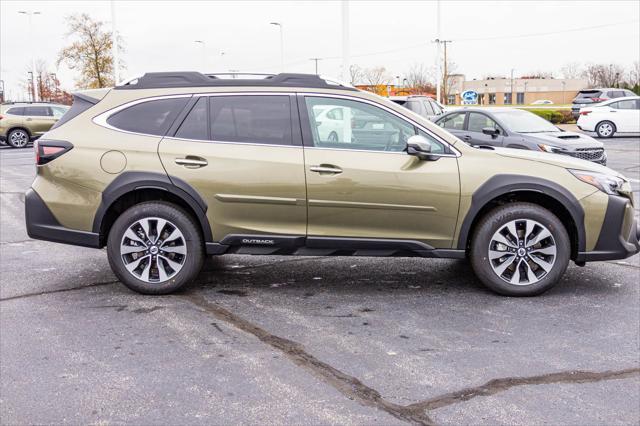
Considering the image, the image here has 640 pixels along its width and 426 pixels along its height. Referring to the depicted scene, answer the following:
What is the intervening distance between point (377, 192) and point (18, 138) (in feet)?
76.7

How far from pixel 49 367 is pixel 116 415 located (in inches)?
33.6

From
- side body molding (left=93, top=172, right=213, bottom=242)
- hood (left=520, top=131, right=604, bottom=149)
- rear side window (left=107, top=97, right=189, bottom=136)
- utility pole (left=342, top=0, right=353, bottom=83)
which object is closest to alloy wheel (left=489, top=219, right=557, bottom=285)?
side body molding (left=93, top=172, right=213, bottom=242)

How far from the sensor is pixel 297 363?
4.16 m

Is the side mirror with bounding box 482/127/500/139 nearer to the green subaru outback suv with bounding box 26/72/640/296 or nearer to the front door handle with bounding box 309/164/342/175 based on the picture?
the green subaru outback suv with bounding box 26/72/640/296

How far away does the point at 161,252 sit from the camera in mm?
5609

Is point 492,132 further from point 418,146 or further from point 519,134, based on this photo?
point 418,146

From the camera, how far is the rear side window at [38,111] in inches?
1017

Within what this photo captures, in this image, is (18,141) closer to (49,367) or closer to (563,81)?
(49,367)

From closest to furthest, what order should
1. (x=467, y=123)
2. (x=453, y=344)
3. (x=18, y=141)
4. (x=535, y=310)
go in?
(x=453, y=344) → (x=535, y=310) → (x=467, y=123) → (x=18, y=141)

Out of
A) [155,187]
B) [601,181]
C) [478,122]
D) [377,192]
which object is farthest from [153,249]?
[478,122]

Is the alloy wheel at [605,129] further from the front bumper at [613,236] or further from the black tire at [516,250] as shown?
the black tire at [516,250]

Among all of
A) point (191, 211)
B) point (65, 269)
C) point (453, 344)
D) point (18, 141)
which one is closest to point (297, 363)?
point (453, 344)

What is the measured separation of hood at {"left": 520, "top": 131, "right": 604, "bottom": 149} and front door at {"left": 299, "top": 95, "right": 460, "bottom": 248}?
28.3 feet

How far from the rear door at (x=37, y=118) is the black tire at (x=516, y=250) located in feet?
76.1
